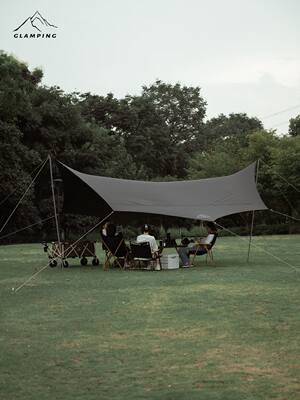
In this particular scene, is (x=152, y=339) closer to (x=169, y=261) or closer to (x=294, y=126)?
(x=169, y=261)

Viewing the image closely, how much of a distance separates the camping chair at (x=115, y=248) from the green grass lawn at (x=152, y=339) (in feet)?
7.43

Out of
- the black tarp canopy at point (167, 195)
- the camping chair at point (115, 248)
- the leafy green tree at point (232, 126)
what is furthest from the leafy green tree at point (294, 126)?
the camping chair at point (115, 248)

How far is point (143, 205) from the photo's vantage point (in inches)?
560

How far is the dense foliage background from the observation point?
28562mm

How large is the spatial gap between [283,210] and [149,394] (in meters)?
33.6

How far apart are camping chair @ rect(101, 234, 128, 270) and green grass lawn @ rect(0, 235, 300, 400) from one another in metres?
2.26

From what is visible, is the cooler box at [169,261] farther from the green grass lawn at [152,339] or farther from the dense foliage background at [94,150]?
the dense foliage background at [94,150]

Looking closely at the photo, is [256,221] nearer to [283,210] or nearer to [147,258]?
[283,210]

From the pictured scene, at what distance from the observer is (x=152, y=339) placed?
6.42 m

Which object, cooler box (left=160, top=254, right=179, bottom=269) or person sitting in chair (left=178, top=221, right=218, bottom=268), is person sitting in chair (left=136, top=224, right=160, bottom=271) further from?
person sitting in chair (left=178, top=221, right=218, bottom=268)

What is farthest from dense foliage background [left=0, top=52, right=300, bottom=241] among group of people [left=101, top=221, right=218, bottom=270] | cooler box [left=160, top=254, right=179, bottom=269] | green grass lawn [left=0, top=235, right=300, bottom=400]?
green grass lawn [left=0, top=235, right=300, bottom=400]

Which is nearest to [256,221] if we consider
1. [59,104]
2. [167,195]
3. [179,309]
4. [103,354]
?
[59,104]

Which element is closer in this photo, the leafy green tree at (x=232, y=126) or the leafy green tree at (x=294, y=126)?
the leafy green tree at (x=294, y=126)

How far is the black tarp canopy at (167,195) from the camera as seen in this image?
46.1 ft
